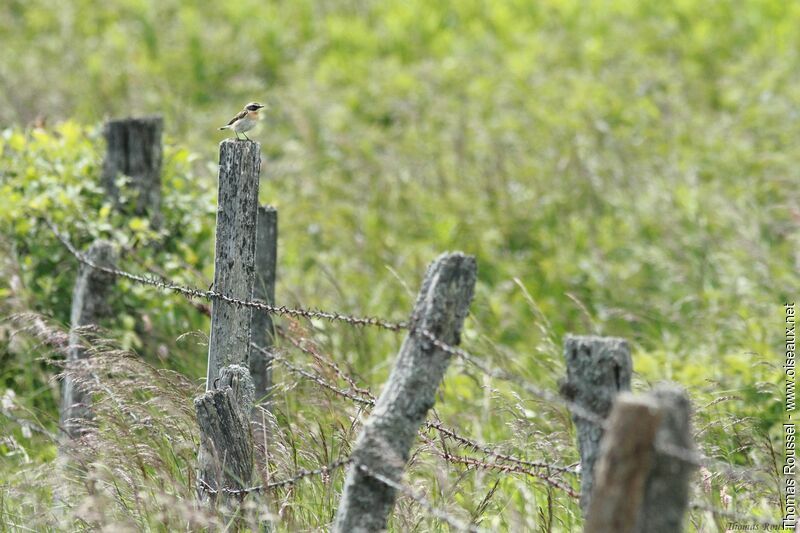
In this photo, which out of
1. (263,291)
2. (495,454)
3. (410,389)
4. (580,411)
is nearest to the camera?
(580,411)

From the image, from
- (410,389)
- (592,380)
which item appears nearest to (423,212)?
(410,389)

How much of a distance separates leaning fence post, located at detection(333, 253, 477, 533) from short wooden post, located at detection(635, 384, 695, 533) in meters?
0.71

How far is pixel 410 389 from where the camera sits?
2.90 meters

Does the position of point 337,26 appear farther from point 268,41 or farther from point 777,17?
point 777,17

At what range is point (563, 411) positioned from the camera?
15.5 ft

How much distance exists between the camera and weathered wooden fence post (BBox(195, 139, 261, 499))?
3.68 meters

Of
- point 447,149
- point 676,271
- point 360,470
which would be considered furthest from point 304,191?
point 360,470

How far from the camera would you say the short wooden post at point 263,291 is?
15.9 feet

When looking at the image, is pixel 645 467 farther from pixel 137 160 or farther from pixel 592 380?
pixel 137 160

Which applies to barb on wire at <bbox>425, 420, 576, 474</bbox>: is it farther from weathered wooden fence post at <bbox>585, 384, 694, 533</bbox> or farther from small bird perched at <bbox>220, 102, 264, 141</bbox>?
small bird perched at <bbox>220, 102, 264, 141</bbox>

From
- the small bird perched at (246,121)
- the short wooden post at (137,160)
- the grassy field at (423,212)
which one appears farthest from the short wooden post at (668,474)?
the short wooden post at (137,160)

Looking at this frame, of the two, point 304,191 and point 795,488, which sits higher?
point 304,191

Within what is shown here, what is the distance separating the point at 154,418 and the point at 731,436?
7.38 feet

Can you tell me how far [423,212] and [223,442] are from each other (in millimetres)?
5713
